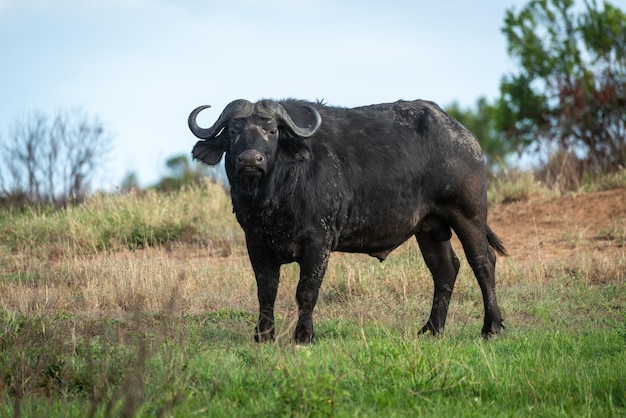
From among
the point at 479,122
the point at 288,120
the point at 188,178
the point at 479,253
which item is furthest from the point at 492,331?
the point at 479,122

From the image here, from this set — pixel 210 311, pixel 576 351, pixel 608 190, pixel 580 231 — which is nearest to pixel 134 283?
pixel 210 311

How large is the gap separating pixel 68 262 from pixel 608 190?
9800mm

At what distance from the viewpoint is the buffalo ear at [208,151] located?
7.55m

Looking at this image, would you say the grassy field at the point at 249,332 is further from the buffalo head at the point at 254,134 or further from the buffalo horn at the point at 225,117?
the buffalo horn at the point at 225,117

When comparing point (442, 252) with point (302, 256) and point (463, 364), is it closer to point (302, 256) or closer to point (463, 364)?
point (302, 256)

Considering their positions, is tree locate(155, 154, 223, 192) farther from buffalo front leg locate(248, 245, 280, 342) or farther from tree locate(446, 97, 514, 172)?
tree locate(446, 97, 514, 172)

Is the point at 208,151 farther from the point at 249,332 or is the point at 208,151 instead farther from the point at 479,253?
the point at 479,253

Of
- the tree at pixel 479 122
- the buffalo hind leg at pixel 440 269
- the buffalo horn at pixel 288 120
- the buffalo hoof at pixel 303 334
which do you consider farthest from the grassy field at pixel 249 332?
the tree at pixel 479 122

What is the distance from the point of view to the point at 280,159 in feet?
24.4

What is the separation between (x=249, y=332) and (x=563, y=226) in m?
7.60

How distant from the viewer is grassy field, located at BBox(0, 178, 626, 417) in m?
5.09

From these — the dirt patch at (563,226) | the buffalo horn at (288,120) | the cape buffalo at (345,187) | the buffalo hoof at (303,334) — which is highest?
the buffalo horn at (288,120)

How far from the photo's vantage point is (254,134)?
7.20 metres

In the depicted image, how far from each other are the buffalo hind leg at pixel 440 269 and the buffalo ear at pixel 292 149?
6.04 ft
